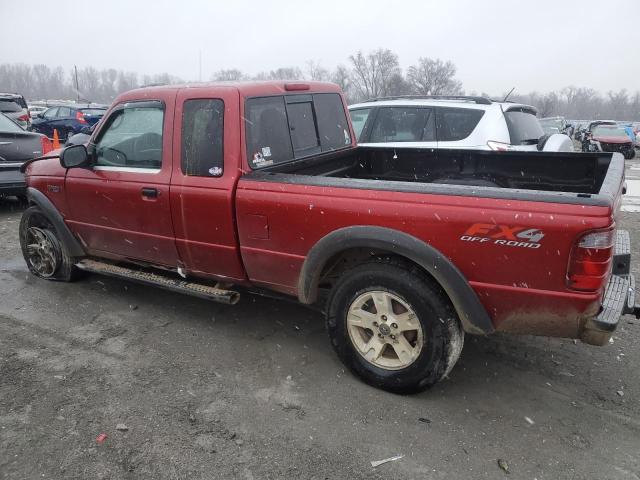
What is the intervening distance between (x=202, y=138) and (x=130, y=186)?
766 millimetres

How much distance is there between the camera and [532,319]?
2.70 meters

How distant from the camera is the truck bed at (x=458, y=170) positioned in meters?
3.24

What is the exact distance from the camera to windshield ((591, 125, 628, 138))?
824 inches

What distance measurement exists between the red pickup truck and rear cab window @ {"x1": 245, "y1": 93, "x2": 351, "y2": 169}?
0.05 feet

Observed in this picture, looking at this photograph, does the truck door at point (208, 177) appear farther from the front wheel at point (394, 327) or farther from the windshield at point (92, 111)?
the windshield at point (92, 111)

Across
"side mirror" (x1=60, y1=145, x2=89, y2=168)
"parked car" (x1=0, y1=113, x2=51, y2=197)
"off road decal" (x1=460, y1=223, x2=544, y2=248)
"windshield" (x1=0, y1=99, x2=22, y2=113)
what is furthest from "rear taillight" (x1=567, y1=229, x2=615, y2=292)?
"windshield" (x1=0, y1=99, x2=22, y2=113)

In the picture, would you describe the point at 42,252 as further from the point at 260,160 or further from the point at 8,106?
the point at 8,106

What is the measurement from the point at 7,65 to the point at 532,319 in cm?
17052

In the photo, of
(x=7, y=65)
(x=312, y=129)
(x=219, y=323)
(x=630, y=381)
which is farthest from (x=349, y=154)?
(x=7, y=65)

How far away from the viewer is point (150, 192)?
3.78 metres

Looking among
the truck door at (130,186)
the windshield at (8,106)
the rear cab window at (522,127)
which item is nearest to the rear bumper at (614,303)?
the truck door at (130,186)

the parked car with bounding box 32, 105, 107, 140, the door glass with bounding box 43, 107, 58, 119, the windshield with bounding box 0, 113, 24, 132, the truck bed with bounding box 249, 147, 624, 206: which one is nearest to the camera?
the truck bed with bounding box 249, 147, 624, 206

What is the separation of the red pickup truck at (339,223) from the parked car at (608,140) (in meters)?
18.6

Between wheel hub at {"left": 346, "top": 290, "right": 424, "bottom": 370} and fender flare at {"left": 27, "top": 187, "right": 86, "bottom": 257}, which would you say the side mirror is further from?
wheel hub at {"left": 346, "top": 290, "right": 424, "bottom": 370}
